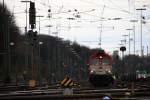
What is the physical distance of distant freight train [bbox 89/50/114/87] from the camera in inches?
1965

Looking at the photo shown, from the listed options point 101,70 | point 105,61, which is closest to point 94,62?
point 105,61

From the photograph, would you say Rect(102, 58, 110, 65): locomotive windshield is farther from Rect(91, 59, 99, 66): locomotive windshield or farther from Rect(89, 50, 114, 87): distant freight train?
Rect(91, 59, 99, 66): locomotive windshield

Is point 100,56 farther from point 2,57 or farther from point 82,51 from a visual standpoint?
point 82,51

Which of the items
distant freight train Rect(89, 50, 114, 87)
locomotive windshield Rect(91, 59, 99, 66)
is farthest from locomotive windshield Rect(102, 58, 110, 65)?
locomotive windshield Rect(91, 59, 99, 66)

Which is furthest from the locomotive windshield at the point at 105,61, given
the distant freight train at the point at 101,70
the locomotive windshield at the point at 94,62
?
the locomotive windshield at the point at 94,62

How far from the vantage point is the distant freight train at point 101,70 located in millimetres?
49906

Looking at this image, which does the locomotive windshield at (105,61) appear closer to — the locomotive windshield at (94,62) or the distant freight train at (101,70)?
the distant freight train at (101,70)

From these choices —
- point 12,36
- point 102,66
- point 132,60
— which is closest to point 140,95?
point 102,66

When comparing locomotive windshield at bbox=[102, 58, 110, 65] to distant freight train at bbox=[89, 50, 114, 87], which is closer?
distant freight train at bbox=[89, 50, 114, 87]

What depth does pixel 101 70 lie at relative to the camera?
5025 cm

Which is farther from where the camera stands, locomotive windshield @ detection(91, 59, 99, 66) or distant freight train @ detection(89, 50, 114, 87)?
locomotive windshield @ detection(91, 59, 99, 66)

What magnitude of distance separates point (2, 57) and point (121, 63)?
149 feet

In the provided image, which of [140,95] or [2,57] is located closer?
[140,95]

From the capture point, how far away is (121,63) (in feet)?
466
